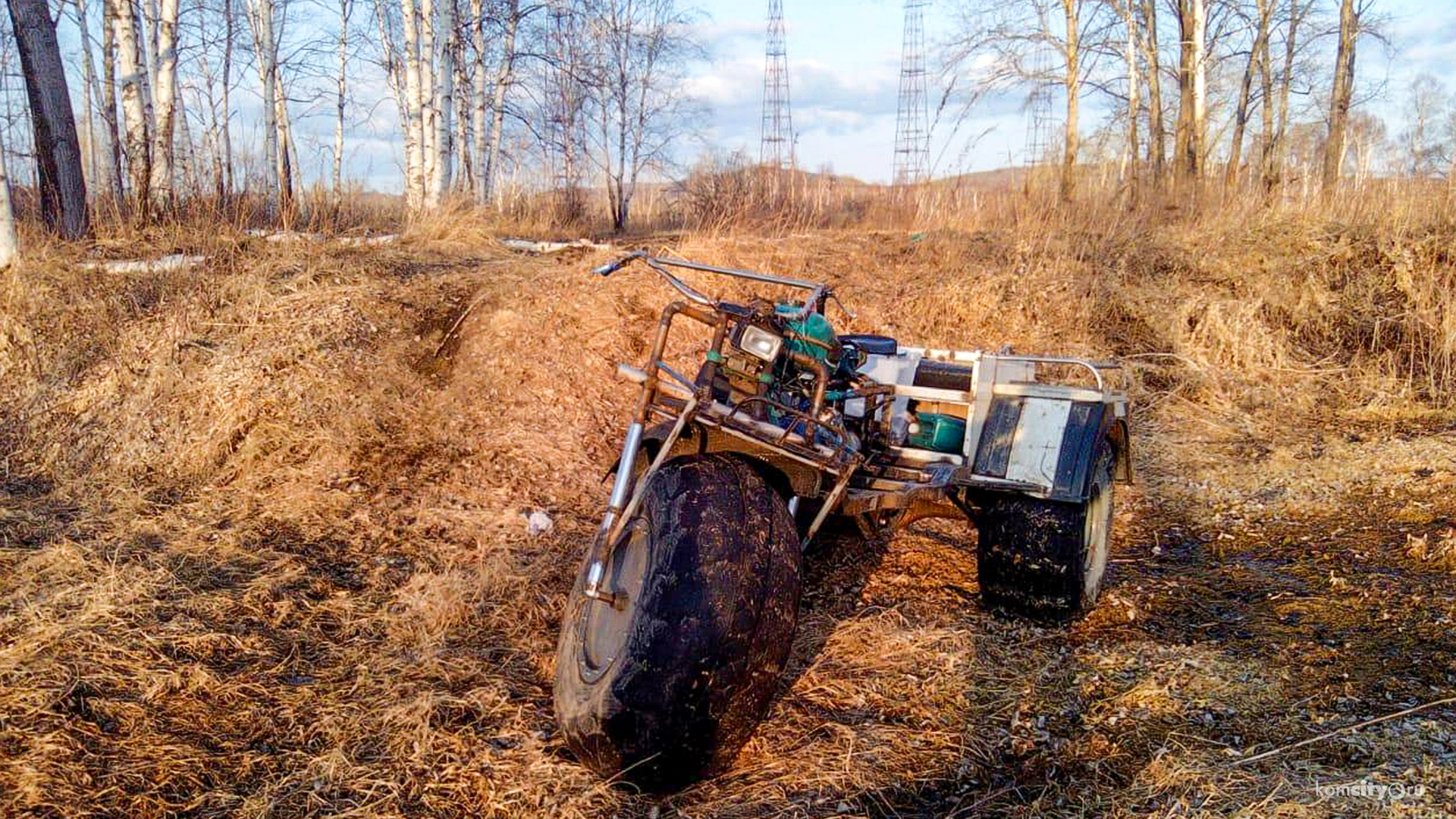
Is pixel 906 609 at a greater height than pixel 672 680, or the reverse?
pixel 672 680

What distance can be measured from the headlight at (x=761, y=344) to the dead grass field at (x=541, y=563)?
1.21m

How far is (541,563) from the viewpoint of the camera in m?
4.23

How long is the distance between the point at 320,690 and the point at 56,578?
1467 millimetres

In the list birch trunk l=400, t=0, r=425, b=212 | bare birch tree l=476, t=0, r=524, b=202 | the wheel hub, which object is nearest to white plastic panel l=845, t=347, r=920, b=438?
the wheel hub

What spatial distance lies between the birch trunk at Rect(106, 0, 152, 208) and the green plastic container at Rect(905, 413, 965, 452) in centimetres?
693

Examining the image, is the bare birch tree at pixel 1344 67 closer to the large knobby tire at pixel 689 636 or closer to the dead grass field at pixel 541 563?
the dead grass field at pixel 541 563

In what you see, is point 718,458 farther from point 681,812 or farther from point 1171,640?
point 1171,640

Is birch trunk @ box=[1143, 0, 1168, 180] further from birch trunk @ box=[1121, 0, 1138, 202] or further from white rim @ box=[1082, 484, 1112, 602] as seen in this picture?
white rim @ box=[1082, 484, 1112, 602]

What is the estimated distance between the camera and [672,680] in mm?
2240

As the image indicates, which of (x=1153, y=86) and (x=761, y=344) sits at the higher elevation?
(x=1153, y=86)

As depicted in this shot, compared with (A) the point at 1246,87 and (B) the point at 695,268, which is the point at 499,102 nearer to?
(A) the point at 1246,87

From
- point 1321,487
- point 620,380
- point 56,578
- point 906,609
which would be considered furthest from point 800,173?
point 56,578

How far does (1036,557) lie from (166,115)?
826 cm

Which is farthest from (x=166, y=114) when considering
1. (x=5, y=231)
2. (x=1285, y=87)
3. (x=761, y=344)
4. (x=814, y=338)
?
(x=1285, y=87)
